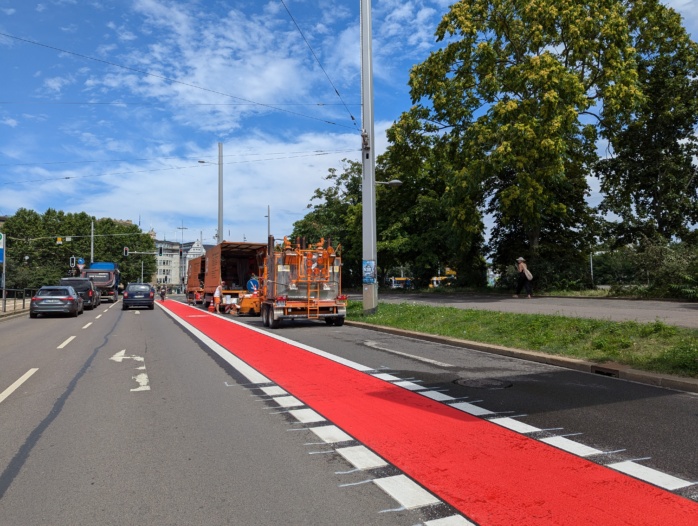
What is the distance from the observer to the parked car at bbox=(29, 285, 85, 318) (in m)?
24.4

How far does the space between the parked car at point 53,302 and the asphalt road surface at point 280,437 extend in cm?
1586

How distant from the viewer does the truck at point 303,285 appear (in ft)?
58.4

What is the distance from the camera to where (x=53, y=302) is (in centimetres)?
2464

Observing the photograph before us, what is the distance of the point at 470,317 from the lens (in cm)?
1483

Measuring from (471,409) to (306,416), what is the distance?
1882 mm

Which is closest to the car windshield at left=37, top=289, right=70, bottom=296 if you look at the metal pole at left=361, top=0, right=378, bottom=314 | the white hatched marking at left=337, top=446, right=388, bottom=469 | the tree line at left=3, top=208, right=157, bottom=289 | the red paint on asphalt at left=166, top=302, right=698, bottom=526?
the metal pole at left=361, top=0, right=378, bottom=314

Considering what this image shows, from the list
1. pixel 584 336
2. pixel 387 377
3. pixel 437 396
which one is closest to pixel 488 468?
pixel 437 396

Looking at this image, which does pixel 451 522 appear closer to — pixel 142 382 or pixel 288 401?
pixel 288 401

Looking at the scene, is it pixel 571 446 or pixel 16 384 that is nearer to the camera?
pixel 571 446

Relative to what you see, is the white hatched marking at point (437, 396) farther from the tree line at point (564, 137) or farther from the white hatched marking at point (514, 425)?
the tree line at point (564, 137)

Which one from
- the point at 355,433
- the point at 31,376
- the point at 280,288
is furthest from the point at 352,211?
the point at 355,433

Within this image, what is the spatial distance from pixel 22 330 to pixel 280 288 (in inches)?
338

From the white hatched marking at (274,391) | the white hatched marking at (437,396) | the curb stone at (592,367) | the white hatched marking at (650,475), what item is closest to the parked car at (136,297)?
the curb stone at (592,367)

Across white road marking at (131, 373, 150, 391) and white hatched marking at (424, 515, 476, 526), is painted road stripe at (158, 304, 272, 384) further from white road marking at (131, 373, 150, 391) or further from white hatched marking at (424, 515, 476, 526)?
white hatched marking at (424, 515, 476, 526)
